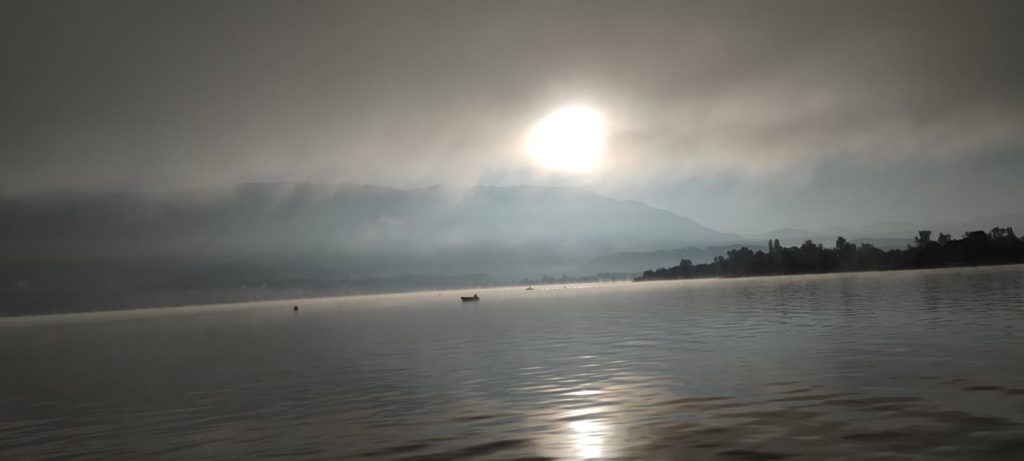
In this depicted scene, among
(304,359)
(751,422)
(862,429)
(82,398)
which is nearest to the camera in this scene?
(862,429)

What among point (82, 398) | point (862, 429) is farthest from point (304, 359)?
point (862, 429)

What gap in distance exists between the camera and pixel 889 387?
96.1 feet

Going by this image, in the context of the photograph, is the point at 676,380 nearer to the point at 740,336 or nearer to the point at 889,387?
the point at 889,387

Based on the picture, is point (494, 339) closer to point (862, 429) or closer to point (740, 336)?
point (740, 336)

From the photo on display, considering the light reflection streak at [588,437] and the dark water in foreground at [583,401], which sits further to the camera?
the dark water in foreground at [583,401]

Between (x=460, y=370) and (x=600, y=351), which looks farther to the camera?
(x=600, y=351)

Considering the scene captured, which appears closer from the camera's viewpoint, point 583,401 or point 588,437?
point 588,437

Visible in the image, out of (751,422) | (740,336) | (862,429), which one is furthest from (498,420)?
(740,336)

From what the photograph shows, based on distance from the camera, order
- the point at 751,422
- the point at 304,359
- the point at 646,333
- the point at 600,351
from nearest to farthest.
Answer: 1. the point at 751,422
2. the point at 600,351
3. the point at 304,359
4. the point at 646,333

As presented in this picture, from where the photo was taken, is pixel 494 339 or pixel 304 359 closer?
pixel 304 359

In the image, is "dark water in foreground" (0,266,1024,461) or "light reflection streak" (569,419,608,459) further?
"dark water in foreground" (0,266,1024,461)

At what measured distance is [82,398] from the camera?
145 feet

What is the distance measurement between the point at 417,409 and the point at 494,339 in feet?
143

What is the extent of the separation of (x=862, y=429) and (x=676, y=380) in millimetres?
14079
